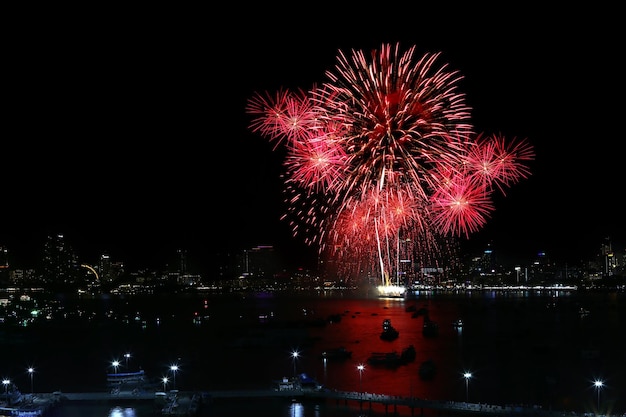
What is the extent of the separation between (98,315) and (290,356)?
4885cm

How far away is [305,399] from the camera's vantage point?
1037 inches

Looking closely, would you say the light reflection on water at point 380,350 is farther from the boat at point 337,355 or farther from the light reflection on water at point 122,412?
the boat at point 337,355

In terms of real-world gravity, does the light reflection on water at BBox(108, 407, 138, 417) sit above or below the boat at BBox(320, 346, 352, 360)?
below

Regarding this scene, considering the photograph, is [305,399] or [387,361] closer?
[305,399]

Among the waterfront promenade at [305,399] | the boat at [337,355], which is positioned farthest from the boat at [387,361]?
the waterfront promenade at [305,399]

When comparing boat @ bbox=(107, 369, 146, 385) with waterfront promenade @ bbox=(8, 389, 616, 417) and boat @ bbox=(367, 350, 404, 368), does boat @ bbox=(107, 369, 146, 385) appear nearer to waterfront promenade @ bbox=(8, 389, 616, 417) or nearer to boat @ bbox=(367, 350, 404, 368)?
waterfront promenade @ bbox=(8, 389, 616, 417)

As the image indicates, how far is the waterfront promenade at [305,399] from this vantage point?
2323 centimetres

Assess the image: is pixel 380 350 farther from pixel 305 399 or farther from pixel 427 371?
pixel 305 399

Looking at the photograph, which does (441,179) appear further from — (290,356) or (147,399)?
(290,356)

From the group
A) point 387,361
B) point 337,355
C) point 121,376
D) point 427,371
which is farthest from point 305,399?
point 337,355

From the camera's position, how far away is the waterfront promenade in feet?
76.2

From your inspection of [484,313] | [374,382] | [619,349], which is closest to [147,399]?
[374,382]

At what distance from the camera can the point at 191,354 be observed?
45625mm

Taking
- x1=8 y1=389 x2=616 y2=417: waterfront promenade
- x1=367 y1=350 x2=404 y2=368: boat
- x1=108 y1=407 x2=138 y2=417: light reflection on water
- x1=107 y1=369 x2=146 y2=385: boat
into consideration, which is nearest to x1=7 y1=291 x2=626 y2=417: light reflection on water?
x1=108 y1=407 x2=138 y2=417: light reflection on water
